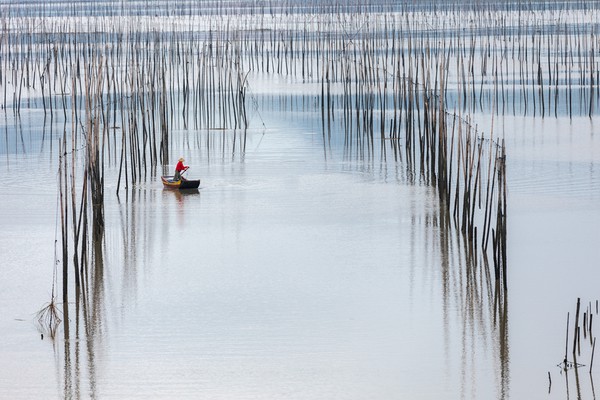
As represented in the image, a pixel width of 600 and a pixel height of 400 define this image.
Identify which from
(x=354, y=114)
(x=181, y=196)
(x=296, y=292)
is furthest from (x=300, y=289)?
(x=354, y=114)

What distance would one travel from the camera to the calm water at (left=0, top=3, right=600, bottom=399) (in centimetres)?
544

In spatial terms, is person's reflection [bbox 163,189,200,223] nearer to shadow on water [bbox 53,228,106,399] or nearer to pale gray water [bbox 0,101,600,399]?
pale gray water [bbox 0,101,600,399]

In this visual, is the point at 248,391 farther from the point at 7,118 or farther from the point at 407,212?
the point at 7,118

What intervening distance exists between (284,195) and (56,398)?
16.4 ft

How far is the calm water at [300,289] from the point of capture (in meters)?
5.44

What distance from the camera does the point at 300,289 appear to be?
23.0 feet

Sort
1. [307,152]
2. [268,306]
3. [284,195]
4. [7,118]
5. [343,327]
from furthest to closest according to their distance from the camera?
[7,118] → [307,152] → [284,195] → [268,306] → [343,327]

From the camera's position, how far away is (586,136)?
535 inches

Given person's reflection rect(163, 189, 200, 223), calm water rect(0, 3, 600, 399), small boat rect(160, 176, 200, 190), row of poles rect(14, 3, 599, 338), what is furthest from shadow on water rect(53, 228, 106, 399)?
A: small boat rect(160, 176, 200, 190)

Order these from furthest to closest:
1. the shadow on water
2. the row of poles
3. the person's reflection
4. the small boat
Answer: the small boat, the person's reflection, the row of poles, the shadow on water

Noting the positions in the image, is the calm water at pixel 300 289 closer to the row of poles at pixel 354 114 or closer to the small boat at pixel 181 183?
the small boat at pixel 181 183

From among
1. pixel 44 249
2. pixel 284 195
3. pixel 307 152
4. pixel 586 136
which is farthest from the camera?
pixel 586 136

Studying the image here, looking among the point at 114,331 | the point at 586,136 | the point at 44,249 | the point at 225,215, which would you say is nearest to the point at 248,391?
the point at 114,331

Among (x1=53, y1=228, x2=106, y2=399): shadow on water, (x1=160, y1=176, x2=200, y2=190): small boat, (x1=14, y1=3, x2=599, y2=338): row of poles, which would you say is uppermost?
(x1=14, y1=3, x2=599, y2=338): row of poles
